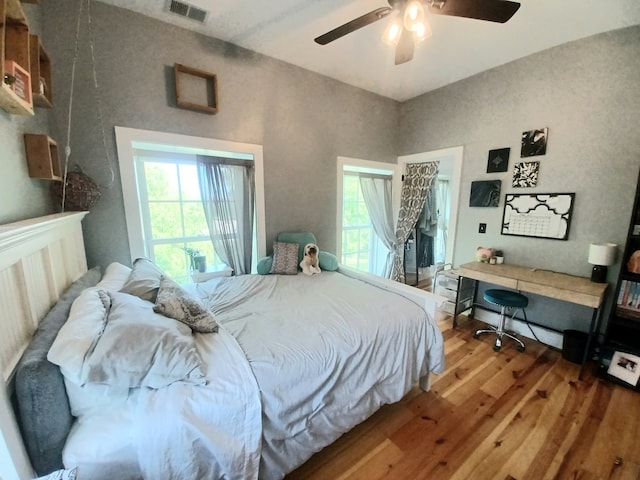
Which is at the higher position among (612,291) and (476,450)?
(612,291)

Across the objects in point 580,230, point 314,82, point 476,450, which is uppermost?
point 314,82

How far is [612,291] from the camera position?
6.84ft

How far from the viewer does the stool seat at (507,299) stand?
7.37 feet

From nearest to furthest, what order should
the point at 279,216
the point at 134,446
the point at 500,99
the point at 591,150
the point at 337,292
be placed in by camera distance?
1. the point at 134,446
2. the point at 337,292
3. the point at 591,150
4. the point at 500,99
5. the point at 279,216

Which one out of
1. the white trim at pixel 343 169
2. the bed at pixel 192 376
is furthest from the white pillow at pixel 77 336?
the white trim at pixel 343 169

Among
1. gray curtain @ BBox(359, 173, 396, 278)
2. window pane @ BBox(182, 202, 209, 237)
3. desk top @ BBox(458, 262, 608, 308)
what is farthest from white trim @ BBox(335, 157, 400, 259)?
window pane @ BBox(182, 202, 209, 237)

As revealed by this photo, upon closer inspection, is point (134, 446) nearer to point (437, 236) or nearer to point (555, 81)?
point (555, 81)

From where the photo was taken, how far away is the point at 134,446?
872mm

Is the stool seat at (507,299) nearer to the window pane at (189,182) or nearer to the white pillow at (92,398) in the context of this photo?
the white pillow at (92,398)

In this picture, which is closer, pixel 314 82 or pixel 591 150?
pixel 591 150

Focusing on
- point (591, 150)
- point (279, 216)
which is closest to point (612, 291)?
point (591, 150)

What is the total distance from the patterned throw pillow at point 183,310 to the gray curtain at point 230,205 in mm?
1015

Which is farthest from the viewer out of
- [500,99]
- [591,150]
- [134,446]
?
[500,99]

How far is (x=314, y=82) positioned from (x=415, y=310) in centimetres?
258
